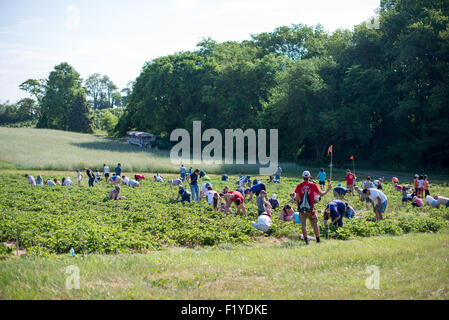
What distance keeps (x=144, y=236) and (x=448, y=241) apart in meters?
9.01

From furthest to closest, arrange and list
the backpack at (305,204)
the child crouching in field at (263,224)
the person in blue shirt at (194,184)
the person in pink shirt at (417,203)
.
Answer: the person in blue shirt at (194,184)
the person in pink shirt at (417,203)
the child crouching in field at (263,224)
the backpack at (305,204)

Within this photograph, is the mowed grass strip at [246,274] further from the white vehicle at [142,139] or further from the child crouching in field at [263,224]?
the white vehicle at [142,139]

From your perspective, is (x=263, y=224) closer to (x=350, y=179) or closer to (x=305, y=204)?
(x=305, y=204)

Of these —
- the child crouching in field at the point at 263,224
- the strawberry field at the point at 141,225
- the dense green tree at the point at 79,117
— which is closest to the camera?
the strawberry field at the point at 141,225

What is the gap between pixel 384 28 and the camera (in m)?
51.8

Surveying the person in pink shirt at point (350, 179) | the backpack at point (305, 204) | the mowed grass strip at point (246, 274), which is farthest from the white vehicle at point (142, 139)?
the mowed grass strip at point (246, 274)

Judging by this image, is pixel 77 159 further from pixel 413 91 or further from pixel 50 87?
pixel 50 87

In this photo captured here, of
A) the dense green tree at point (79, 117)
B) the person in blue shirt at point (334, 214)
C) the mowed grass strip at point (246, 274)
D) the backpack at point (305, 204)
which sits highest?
the dense green tree at point (79, 117)

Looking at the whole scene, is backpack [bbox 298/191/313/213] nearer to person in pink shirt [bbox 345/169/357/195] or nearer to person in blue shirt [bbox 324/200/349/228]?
person in blue shirt [bbox 324/200/349/228]

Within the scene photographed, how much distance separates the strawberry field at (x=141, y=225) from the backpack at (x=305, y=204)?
187 centimetres

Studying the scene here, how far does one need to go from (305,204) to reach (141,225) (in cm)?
599

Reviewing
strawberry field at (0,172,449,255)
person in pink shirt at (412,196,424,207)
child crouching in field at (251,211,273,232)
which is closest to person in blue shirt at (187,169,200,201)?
strawberry field at (0,172,449,255)

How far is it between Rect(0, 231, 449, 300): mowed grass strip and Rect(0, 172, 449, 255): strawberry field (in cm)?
147

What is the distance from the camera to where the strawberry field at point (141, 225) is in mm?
11641
